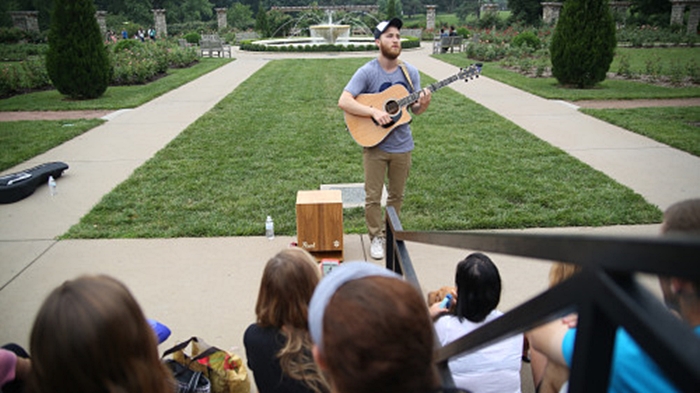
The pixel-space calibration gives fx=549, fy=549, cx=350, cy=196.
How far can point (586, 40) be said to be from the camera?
1451 centimetres

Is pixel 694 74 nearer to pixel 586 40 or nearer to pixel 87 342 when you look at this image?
pixel 586 40

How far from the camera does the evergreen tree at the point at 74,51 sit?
14.7m

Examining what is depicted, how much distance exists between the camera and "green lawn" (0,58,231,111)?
44.8ft

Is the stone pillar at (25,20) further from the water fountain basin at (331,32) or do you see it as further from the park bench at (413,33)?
the park bench at (413,33)

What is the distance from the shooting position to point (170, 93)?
15570 millimetres

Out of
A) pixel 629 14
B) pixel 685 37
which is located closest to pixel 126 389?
pixel 685 37

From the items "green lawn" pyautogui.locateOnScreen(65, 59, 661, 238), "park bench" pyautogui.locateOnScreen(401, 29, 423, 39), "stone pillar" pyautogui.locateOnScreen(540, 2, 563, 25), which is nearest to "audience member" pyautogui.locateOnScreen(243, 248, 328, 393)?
"green lawn" pyautogui.locateOnScreen(65, 59, 661, 238)

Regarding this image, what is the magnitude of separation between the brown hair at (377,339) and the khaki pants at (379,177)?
157 inches

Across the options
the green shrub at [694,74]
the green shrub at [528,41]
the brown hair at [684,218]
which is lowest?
the green shrub at [694,74]

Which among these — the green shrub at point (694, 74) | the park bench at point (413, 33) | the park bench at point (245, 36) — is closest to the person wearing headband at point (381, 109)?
the green shrub at point (694, 74)

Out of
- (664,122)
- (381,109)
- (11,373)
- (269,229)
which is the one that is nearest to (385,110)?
(381,109)

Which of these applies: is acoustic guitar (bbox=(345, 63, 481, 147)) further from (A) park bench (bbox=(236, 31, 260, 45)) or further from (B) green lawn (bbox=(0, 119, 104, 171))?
(A) park bench (bbox=(236, 31, 260, 45))

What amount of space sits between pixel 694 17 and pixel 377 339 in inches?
1644

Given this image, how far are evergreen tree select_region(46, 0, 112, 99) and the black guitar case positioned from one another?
8.26 m
